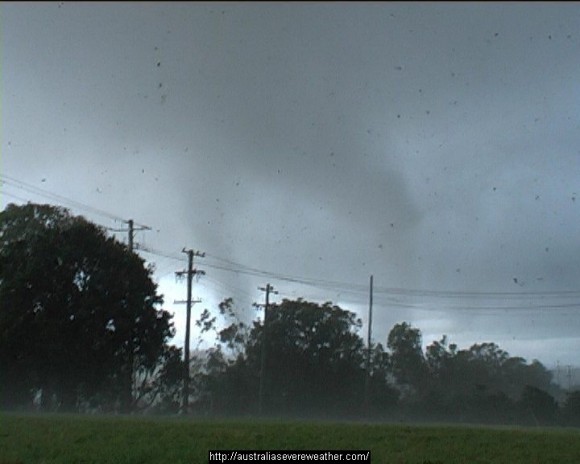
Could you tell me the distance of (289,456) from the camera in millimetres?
17453

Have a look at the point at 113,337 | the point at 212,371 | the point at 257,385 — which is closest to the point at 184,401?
the point at 113,337

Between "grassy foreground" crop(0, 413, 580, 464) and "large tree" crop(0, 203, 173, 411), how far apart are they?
29.6m

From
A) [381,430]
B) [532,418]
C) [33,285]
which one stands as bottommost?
[532,418]

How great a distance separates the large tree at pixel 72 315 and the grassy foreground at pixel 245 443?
29.6 m

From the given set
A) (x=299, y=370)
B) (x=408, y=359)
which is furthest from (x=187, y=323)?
(x=408, y=359)

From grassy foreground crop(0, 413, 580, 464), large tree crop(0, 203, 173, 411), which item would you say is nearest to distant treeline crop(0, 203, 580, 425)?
large tree crop(0, 203, 173, 411)

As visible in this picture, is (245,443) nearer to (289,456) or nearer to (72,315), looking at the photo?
(289,456)

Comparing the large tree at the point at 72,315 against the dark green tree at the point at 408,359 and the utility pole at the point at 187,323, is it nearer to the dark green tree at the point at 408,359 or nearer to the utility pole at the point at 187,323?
the utility pole at the point at 187,323

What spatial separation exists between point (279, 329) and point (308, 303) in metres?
4.55

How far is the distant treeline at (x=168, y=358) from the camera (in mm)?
51688

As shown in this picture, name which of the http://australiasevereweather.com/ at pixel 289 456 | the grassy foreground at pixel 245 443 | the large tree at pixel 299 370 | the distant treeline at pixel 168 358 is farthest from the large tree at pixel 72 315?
the http://australiasevereweather.com/ at pixel 289 456

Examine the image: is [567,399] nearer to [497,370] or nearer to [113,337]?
[497,370]

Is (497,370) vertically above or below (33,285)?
below

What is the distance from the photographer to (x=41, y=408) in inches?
2053
